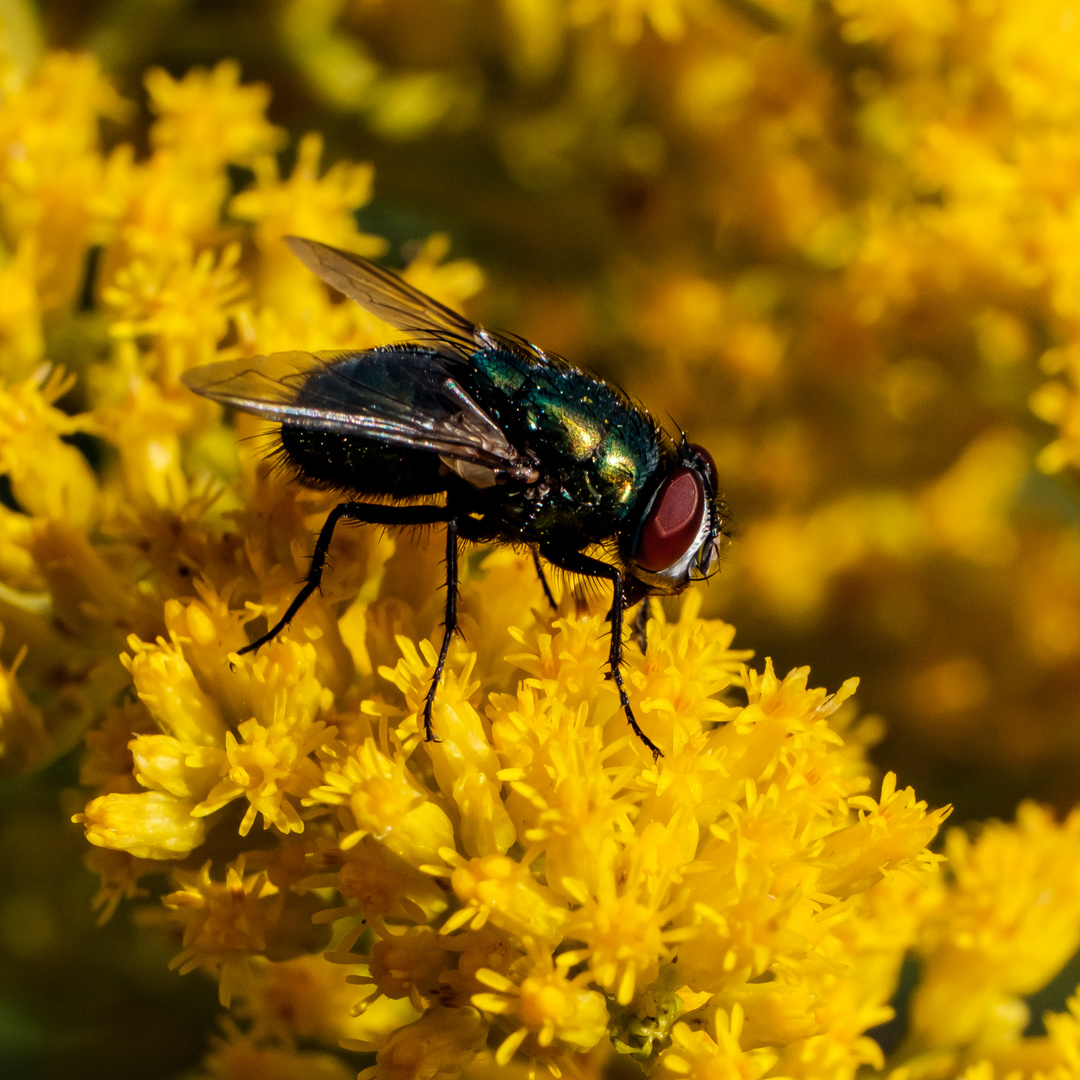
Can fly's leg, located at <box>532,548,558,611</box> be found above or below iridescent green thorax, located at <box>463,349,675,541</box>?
below

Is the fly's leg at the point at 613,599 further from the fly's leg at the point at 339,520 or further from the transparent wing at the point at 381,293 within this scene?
the transparent wing at the point at 381,293

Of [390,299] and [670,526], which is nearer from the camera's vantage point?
[670,526]

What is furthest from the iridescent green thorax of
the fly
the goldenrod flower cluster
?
the goldenrod flower cluster

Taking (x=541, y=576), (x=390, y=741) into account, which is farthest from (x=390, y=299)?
(x=390, y=741)

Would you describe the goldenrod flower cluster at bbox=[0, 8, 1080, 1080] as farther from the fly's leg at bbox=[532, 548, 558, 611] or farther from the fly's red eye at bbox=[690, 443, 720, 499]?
the fly's red eye at bbox=[690, 443, 720, 499]

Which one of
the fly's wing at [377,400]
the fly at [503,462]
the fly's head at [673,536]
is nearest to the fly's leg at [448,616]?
the fly at [503,462]

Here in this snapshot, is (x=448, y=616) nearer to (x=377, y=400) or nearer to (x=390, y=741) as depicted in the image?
(x=390, y=741)
